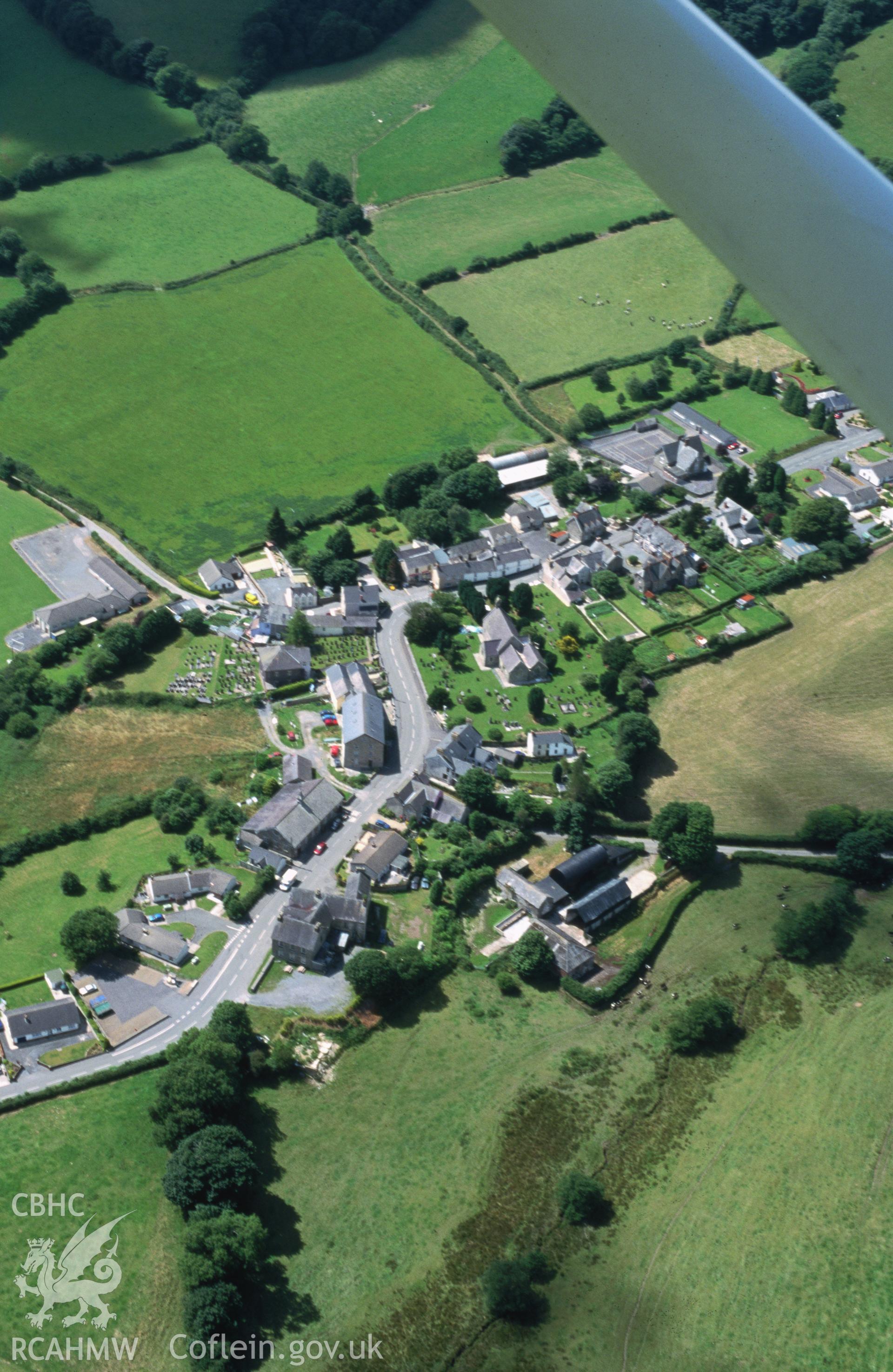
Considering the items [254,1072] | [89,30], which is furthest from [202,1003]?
[89,30]

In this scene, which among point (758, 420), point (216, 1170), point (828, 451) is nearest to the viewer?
point (216, 1170)

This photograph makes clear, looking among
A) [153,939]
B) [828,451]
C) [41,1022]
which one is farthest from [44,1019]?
[828,451]

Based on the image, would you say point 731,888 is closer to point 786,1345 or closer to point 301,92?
point 786,1345

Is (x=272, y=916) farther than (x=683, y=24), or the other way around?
(x=272, y=916)

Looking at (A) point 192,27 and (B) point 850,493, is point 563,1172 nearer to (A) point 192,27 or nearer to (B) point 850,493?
(B) point 850,493

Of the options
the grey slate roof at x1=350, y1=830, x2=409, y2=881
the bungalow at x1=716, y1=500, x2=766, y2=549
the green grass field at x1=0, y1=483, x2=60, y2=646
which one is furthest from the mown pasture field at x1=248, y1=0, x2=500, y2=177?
the grey slate roof at x1=350, y1=830, x2=409, y2=881

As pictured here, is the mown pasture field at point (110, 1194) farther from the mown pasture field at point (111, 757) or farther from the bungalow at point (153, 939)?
the mown pasture field at point (111, 757)
